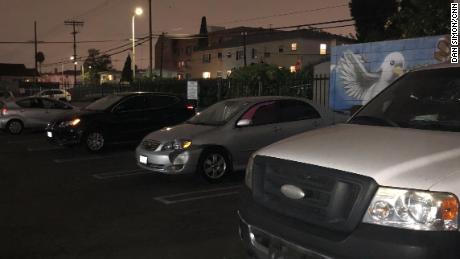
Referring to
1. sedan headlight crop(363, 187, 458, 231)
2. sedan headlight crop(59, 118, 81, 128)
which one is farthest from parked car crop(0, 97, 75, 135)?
sedan headlight crop(363, 187, 458, 231)

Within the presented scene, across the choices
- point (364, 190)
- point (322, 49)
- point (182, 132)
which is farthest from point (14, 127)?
point (322, 49)

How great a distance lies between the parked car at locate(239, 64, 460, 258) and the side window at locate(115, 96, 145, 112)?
9.60 m

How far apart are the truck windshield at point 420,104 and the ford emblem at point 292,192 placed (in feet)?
3.72

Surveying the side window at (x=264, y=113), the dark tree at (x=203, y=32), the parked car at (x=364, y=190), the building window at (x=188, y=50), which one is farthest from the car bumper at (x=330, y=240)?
the building window at (x=188, y=50)

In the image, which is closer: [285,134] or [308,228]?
[308,228]

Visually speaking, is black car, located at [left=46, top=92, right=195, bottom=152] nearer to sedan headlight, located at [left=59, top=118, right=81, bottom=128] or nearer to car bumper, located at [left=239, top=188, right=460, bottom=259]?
sedan headlight, located at [left=59, top=118, right=81, bottom=128]

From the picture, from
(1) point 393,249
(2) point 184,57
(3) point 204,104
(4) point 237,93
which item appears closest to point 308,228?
(1) point 393,249

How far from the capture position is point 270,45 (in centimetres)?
5991

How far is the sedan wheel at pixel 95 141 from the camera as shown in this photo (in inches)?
499

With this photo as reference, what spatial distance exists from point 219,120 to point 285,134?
126 centimetres

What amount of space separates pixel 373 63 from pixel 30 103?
40.1 feet

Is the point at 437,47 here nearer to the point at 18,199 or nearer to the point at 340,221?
the point at 18,199

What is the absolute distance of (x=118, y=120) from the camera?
1291 centimetres

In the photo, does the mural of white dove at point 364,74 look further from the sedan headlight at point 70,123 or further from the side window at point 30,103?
the side window at point 30,103
